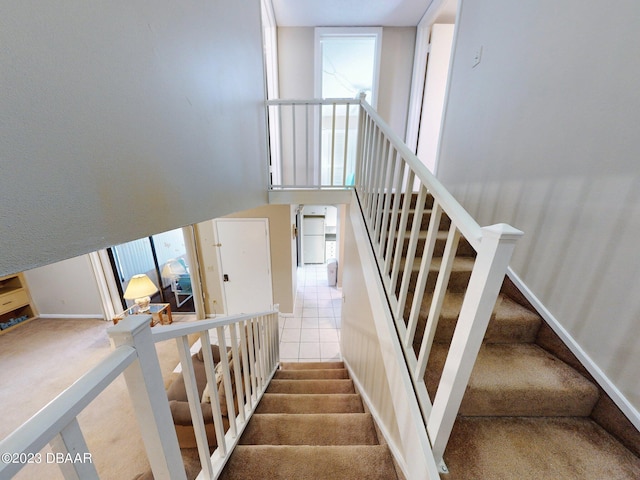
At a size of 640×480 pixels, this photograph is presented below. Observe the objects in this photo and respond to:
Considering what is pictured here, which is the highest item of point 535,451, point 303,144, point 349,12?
point 349,12

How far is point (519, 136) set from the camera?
1.47m

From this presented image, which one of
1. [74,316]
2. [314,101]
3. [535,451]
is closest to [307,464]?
[535,451]

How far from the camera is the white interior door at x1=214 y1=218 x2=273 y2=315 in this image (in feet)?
12.8

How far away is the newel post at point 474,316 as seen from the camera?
582 mm

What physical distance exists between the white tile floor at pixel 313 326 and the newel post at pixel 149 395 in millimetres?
3008

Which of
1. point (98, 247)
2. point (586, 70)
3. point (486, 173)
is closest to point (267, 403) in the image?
point (98, 247)

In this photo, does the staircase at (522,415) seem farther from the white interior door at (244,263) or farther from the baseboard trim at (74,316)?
the baseboard trim at (74,316)

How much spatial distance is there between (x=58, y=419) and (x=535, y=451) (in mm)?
1499

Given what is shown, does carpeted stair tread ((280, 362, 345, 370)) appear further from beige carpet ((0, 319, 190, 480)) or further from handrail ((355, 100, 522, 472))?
handrail ((355, 100, 522, 472))

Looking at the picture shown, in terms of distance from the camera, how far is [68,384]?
2.96 m

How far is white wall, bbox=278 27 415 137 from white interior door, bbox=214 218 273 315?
79.8 inches

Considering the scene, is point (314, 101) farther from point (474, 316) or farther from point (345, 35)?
point (474, 316)

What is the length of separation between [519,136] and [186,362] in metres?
2.13

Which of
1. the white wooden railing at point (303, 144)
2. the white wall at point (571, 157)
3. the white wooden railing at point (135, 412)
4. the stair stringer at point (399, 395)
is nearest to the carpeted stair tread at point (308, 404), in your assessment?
the stair stringer at point (399, 395)
